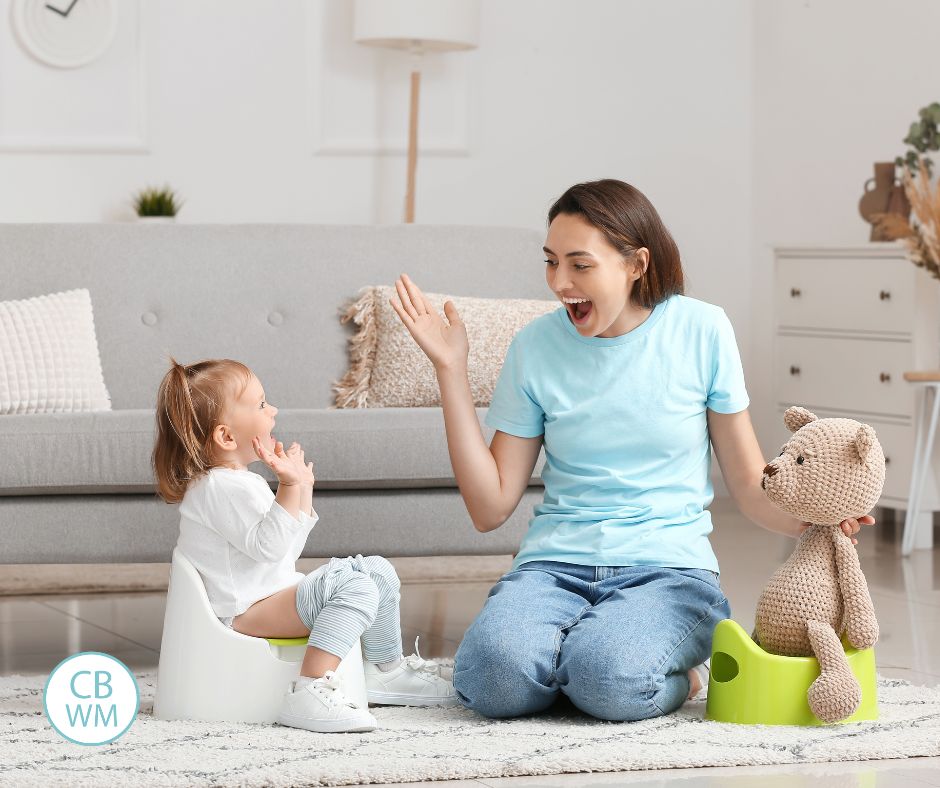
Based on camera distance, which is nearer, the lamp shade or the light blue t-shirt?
the light blue t-shirt

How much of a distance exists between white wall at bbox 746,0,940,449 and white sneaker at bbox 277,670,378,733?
2.69 m

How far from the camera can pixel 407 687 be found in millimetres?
2205

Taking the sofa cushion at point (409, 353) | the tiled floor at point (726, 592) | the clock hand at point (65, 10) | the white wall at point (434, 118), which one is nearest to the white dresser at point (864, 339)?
the tiled floor at point (726, 592)

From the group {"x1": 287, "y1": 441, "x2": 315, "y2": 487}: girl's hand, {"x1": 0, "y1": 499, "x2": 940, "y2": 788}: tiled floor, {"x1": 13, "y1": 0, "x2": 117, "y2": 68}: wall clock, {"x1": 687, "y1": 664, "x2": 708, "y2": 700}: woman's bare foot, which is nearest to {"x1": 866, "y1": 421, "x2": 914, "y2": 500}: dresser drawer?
{"x1": 0, "y1": 499, "x2": 940, "y2": 788}: tiled floor

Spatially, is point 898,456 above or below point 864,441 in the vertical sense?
below

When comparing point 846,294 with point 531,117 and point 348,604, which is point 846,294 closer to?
point 531,117

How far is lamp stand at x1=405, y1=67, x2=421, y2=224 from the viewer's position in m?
4.66

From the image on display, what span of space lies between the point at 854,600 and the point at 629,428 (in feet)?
1.34

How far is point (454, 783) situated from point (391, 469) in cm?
96

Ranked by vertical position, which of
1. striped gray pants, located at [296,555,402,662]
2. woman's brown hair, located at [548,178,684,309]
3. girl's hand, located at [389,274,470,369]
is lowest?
striped gray pants, located at [296,555,402,662]

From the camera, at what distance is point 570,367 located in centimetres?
224

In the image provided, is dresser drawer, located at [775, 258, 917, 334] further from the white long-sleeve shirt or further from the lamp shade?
the white long-sleeve shirt

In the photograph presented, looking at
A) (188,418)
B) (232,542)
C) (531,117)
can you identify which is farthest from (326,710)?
(531,117)

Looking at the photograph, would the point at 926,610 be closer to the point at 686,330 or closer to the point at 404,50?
the point at 686,330
